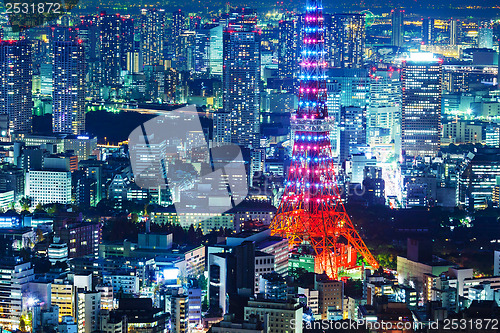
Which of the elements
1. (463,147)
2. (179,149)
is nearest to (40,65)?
(179,149)

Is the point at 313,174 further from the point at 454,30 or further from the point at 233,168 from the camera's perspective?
the point at 454,30

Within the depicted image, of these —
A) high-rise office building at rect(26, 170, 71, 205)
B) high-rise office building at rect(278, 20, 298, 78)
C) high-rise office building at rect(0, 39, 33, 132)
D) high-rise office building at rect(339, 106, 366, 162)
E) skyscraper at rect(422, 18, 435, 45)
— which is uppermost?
skyscraper at rect(422, 18, 435, 45)

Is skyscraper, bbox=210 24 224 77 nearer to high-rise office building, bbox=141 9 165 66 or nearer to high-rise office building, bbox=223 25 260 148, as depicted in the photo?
high-rise office building, bbox=141 9 165 66

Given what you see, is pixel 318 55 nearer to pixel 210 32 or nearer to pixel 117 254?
pixel 117 254

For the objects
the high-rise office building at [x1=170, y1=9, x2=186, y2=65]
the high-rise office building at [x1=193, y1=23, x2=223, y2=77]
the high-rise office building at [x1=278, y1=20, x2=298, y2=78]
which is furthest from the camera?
the high-rise office building at [x1=170, y1=9, x2=186, y2=65]

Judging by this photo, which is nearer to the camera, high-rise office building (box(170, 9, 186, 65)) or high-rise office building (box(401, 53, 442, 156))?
high-rise office building (box(401, 53, 442, 156))

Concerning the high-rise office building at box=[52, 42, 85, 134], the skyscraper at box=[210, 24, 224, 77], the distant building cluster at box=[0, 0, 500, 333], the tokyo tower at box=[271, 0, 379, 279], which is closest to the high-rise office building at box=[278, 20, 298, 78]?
the distant building cluster at box=[0, 0, 500, 333]

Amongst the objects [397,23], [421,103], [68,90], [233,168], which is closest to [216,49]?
[397,23]
